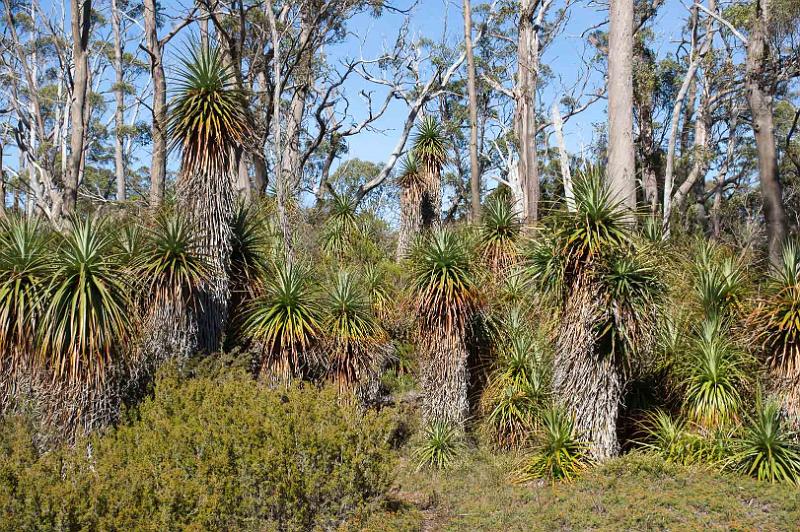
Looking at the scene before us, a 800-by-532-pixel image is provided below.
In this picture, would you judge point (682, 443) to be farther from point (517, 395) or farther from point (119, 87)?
point (119, 87)

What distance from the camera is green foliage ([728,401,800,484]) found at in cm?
1007

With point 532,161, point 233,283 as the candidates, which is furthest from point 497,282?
point 532,161

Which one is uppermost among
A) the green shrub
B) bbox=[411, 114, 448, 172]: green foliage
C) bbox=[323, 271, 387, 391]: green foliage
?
bbox=[411, 114, 448, 172]: green foliage

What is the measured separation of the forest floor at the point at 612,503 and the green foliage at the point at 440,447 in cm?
114

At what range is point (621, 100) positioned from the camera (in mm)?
16016

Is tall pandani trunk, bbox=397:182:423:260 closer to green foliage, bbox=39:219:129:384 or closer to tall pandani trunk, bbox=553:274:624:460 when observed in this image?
tall pandani trunk, bbox=553:274:624:460

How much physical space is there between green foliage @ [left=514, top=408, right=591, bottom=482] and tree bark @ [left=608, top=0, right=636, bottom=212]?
6.09m

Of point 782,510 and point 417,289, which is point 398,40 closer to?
point 417,289

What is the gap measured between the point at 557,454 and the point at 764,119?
12.2 metres

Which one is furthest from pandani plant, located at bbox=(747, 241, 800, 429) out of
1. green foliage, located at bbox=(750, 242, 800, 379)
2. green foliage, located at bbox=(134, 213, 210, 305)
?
green foliage, located at bbox=(134, 213, 210, 305)

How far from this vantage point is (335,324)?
1307 centimetres

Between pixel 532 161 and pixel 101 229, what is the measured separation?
14007mm

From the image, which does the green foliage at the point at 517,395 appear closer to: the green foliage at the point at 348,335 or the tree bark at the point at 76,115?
the green foliage at the point at 348,335

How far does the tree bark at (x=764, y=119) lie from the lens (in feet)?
59.1
